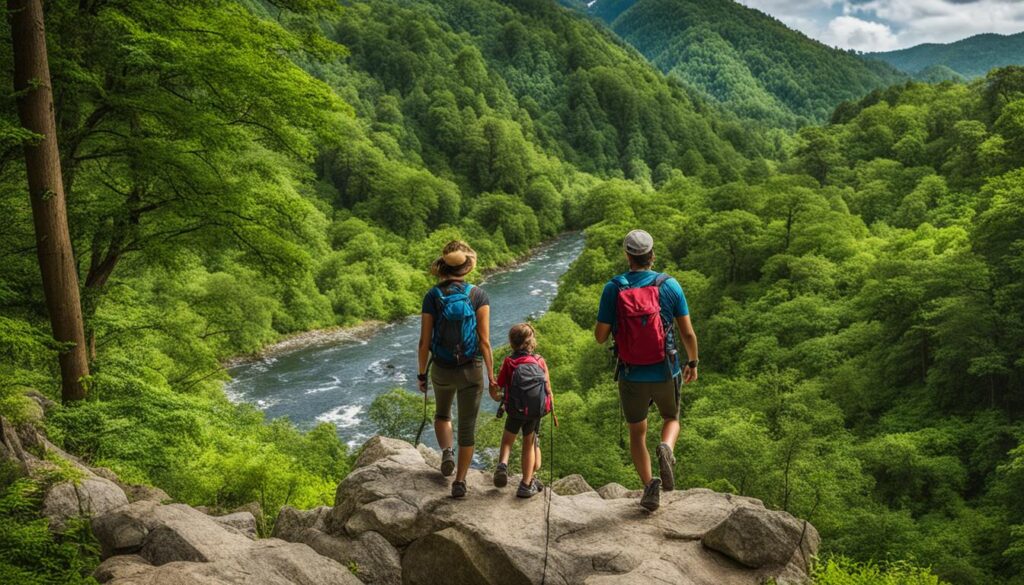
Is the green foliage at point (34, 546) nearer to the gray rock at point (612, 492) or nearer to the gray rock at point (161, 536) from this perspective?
the gray rock at point (161, 536)

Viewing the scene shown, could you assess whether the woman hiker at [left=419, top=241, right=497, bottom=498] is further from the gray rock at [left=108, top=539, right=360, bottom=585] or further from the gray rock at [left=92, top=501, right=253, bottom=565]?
the gray rock at [left=92, top=501, right=253, bottom=565]

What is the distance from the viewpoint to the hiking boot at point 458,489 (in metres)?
7.83

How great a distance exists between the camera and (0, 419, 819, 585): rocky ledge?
21.8ft

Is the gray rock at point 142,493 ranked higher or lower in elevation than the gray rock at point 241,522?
higher

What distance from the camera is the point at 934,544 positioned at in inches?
770

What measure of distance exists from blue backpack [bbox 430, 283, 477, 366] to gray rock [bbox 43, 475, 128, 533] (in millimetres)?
3946

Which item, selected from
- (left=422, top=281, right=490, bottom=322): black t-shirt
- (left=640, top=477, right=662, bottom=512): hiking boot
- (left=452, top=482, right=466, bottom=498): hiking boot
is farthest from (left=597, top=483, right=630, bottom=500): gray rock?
(left=422, top=281, right=490, bottom=322): black t-shirt

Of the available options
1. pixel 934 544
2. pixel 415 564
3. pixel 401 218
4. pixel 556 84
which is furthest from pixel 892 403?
pixel 556 84

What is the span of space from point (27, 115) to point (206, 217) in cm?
305

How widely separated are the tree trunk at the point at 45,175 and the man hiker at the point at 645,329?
6626 millimetres

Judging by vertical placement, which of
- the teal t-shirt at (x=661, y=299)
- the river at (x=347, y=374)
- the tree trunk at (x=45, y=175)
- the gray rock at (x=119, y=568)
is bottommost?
the river at (x=347, y=374)

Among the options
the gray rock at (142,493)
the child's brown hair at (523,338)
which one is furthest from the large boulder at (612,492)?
the gray rock at (142,493)

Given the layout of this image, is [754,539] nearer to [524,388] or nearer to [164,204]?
[524,388]

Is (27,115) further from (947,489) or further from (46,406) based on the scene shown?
(947,489)
